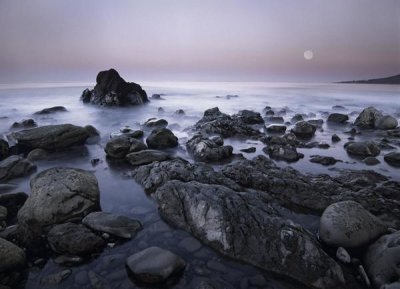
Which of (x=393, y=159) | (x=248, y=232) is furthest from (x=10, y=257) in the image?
(x=393, y=159)

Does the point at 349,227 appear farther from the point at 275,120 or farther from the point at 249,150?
the point at 275,120

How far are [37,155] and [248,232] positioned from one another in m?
9.54

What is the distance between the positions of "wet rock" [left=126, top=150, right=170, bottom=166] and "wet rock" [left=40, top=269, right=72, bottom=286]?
5.76 metres

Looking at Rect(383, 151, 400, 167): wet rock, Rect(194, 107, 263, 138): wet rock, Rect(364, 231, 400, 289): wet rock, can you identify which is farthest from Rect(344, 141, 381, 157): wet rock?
Rect(364, 231, 400, 289): wet rock

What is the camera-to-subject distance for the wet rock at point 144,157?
10203mm

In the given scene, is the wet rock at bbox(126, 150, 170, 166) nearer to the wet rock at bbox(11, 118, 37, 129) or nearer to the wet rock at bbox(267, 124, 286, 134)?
the wet rock at bbox(267, 124, 286, 134)

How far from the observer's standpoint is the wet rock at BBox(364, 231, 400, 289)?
14.0 ft

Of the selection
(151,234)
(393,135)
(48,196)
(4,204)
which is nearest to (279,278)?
(151,234)

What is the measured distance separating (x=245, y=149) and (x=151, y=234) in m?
7.61

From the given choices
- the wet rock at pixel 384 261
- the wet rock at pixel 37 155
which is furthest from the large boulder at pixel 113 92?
the wet rock at pixel 384 261

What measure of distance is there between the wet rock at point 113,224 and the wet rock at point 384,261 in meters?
4.24

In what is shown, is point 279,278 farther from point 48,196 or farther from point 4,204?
point 4,204

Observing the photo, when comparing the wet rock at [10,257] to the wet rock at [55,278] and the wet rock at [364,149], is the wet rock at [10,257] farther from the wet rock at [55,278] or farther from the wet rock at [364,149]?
the wet rock at [364,149]

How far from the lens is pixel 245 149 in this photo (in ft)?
41.1
